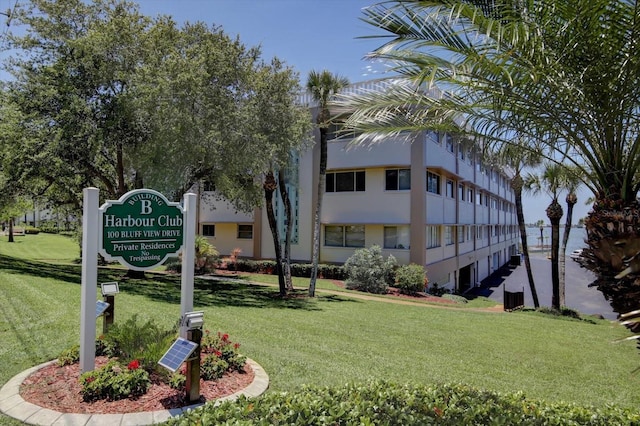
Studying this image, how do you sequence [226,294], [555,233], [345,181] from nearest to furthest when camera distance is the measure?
1. [226,294]
2. [555,233]
3. [345,181]

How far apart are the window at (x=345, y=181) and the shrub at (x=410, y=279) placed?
5109 millimetres

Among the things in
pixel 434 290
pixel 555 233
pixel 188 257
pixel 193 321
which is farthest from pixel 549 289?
pixel 193 321

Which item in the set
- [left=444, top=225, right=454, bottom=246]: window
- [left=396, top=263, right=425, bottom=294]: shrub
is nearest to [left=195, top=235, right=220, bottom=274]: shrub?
[left=396, top=263, right=425, bottom=294]: shrub

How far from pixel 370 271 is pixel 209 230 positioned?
519 inches

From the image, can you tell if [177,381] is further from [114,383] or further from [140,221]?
[140,221]

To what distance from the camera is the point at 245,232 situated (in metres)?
27.0

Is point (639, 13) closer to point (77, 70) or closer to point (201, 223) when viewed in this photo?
point (77, 70)

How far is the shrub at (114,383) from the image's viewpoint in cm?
485

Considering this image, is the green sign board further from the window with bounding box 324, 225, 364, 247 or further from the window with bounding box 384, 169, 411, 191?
the window with bounding box 324, 225, 364, 247

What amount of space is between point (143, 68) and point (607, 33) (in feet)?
44.5

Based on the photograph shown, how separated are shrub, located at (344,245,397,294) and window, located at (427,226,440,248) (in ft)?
11.3

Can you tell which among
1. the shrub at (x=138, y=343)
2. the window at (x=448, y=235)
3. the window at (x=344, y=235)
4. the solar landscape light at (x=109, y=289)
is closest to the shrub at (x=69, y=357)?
the shrub at (x=138, y=343)

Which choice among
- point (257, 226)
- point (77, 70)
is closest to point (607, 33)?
point (77, 70)

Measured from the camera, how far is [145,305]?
1099 cm
